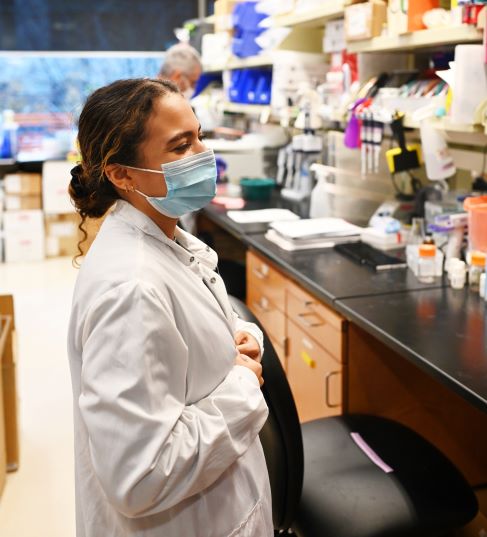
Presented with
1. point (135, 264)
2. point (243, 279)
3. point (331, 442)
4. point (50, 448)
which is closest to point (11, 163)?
point (243, 279)

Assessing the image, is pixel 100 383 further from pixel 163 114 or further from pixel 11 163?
pixel 11 163

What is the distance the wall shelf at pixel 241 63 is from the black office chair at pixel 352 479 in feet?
8.44

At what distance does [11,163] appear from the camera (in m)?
5.86

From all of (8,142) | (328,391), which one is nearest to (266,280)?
(328,391)

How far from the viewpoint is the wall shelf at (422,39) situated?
2164 millimetres

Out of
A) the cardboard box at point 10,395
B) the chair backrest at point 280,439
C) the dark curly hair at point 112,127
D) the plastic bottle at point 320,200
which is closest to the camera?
the dark curly hair at point 112,127

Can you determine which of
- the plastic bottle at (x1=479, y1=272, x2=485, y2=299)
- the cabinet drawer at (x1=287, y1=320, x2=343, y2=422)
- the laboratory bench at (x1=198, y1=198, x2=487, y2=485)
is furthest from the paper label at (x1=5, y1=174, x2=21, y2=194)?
the plastic bottle at (x1=479, y1=272, x2=485, y2=299)

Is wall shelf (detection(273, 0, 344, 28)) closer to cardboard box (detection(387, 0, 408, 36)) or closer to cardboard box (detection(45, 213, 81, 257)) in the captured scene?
cardboard box (detection(387, 0, 408, 36))

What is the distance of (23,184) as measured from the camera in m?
5.80

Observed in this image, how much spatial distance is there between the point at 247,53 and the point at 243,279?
4.97 ft

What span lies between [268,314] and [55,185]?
349 centimetres

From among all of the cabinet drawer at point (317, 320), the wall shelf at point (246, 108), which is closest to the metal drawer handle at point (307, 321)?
the cabinet drawer at point (317, 320)

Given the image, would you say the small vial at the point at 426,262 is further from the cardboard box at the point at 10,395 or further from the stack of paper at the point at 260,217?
the cardboard box at the point at 10,395

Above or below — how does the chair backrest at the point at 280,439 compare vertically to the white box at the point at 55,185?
below
